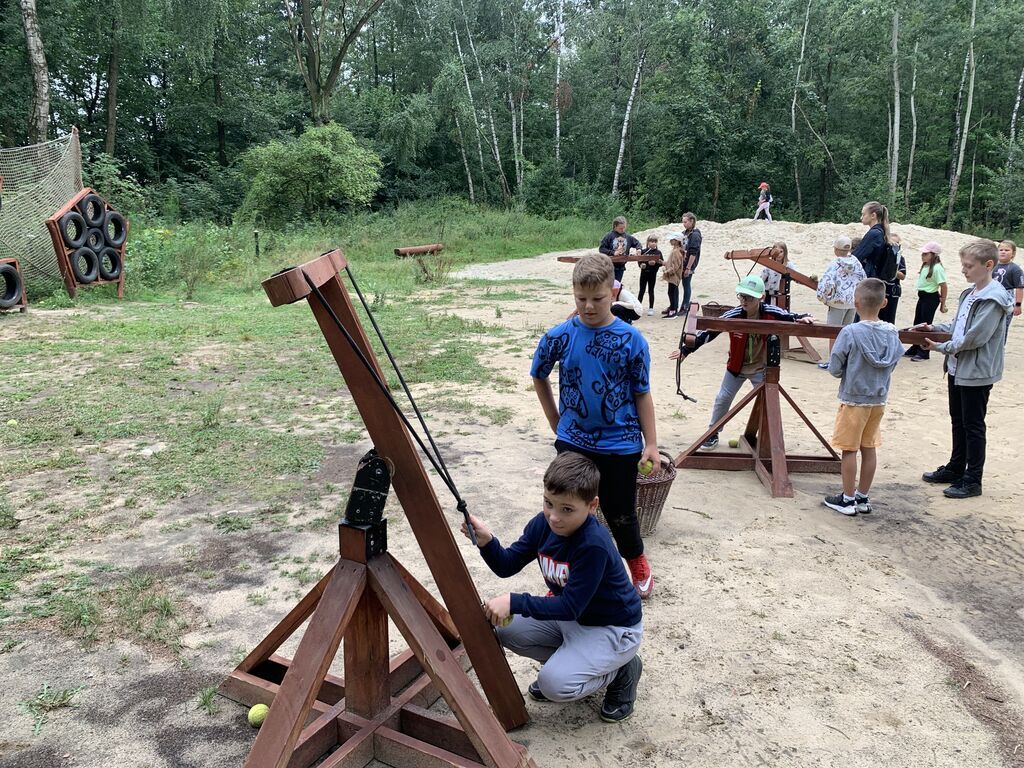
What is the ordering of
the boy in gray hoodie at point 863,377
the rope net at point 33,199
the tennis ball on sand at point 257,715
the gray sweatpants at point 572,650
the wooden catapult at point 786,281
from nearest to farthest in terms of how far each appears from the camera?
1. the gray sweatpants at point 572,650
2. the tennis ball on sand at point 257,715
3. the boy in gray hoodie at point 863,377
4. the wooden catapult at point 786,281
5. the rope net at point 33,199

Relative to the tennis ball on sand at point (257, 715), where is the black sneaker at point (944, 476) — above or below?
below

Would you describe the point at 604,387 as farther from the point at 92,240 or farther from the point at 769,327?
the point at 92,240

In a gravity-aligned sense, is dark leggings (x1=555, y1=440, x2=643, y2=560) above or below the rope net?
below

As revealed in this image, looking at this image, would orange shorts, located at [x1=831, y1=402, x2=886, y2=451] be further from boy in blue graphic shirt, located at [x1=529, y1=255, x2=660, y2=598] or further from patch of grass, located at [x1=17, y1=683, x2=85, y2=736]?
patch of grass, located at [x1=17, y1=683, x2=85, y2=736]

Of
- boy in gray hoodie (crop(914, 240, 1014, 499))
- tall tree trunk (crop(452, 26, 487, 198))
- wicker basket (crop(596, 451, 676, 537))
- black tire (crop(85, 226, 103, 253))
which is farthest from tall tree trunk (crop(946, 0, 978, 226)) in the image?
wicker basket (crop(596, 451, 676, 537))

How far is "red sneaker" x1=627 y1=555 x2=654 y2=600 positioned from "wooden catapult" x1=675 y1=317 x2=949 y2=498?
6.06ft

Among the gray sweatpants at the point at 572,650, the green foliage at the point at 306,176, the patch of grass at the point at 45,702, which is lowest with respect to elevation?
the patch of grass at the point at 45,702

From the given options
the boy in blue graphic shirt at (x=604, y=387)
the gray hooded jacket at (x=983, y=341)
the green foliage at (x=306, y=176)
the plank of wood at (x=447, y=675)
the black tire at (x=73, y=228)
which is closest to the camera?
the plank of wood at (x=447, y=675)

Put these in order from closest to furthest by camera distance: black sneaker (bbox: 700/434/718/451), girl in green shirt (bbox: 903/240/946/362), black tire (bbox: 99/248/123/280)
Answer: black sneaker (bbox: 700/434/718/451) → girl in green shirt (bbox: 903/240/946/362) → black tire (bbox: 99/248/123/280)

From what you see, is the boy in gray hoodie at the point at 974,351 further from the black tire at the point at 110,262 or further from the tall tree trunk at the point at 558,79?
the tall tree trunk at the point at 558,79

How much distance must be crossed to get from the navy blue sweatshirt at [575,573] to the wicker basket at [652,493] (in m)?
1.38

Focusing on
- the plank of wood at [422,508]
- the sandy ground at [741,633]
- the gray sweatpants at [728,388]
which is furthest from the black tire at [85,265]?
the plank of wood at [422,508]

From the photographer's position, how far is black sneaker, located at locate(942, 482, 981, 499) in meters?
4.96

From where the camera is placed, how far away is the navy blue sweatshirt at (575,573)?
2.41 metres
